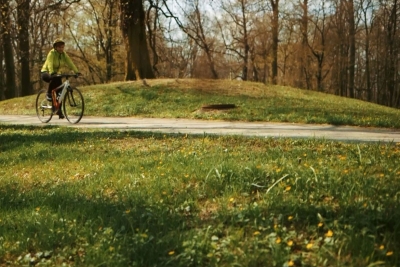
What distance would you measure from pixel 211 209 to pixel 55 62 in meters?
9.46

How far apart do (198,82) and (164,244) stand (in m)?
18.1

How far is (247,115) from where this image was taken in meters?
14.0

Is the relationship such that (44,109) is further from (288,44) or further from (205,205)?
(288,44)

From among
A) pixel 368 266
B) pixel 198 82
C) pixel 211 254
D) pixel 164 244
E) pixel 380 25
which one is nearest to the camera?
pixel 368 266

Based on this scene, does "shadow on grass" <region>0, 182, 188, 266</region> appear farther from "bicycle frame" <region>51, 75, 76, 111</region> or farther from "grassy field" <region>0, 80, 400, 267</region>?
"bicycle frame" <region>51, 75, 76, 111</region>

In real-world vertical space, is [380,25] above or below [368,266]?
above

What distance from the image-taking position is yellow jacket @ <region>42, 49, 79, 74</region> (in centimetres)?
1237

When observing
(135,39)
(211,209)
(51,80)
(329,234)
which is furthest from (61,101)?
(329,234)

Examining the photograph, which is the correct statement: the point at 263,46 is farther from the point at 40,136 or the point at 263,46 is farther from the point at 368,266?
the point at 368,266

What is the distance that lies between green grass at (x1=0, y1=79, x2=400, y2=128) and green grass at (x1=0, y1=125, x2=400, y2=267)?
23.0 feet

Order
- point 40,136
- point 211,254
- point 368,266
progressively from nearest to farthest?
point 368,266
point 211,254
point 40,136

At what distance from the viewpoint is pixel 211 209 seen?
4469 millimetres

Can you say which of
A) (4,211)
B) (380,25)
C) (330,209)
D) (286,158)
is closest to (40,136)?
(4,211)

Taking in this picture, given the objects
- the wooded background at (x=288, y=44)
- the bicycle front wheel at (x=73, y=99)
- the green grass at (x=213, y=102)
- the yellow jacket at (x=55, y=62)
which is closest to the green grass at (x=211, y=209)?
the bicycle front wheel at (x=73, y=99)
